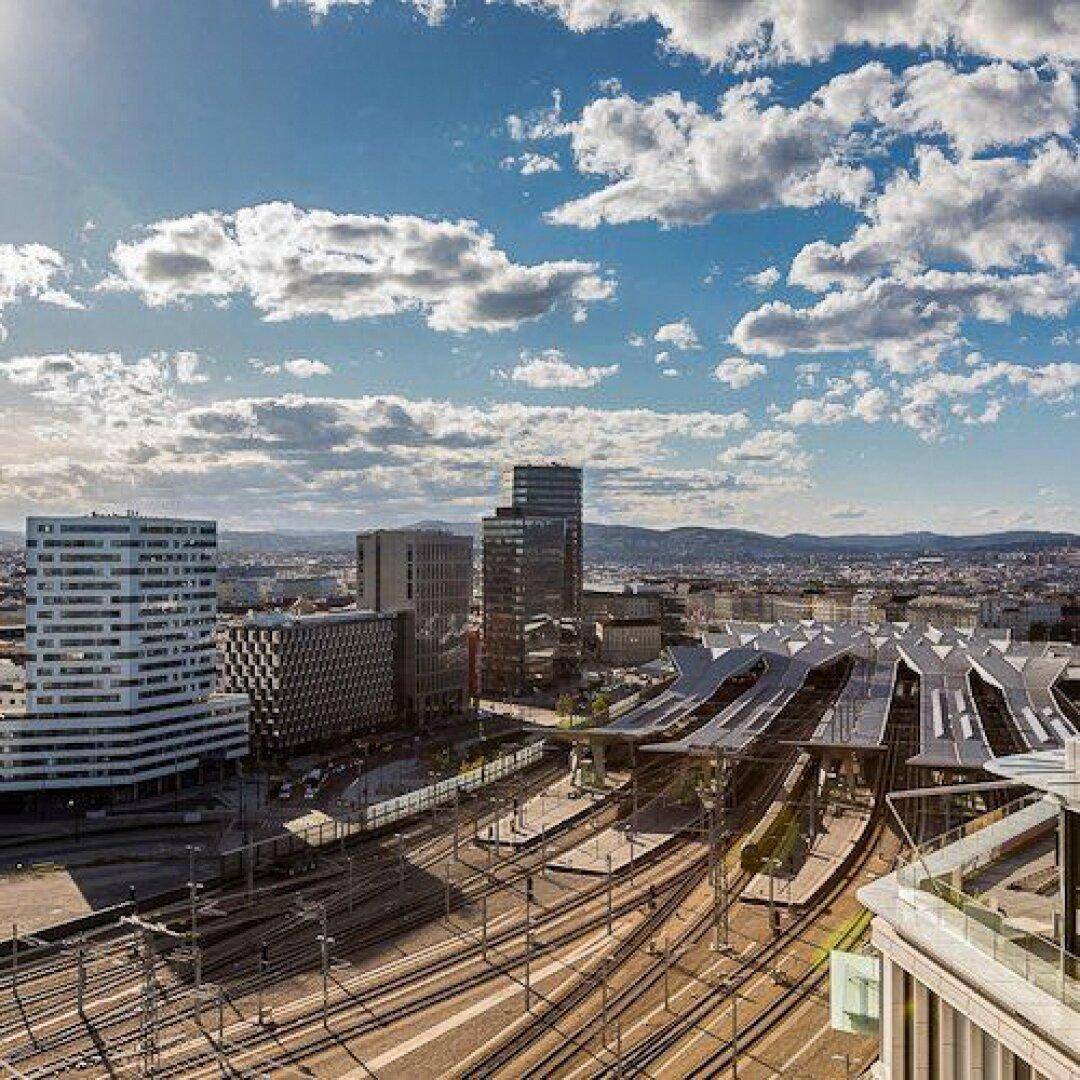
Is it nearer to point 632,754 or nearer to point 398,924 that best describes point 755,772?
point 632,754

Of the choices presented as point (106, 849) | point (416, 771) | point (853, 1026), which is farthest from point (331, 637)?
point (853, 1026)

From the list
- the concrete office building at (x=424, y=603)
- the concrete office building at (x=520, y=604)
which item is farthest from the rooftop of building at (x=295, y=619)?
the concrete office building at (x=520, y=604)

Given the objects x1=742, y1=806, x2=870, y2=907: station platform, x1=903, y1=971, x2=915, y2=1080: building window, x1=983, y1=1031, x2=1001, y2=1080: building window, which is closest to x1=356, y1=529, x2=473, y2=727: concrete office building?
x1=742, y1=806, x2=870, y2=907: station platform

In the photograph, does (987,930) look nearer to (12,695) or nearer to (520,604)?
(12,695)

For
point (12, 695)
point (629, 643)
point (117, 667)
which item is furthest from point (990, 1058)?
point (629, 643)

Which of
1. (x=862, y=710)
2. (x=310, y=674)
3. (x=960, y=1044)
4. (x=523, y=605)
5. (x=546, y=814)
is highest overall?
(x=523, y=605)

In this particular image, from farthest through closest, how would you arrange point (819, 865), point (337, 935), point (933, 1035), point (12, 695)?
point (12, 695) → point (819, 865) → point (337, 935) → point (933, 1035)
